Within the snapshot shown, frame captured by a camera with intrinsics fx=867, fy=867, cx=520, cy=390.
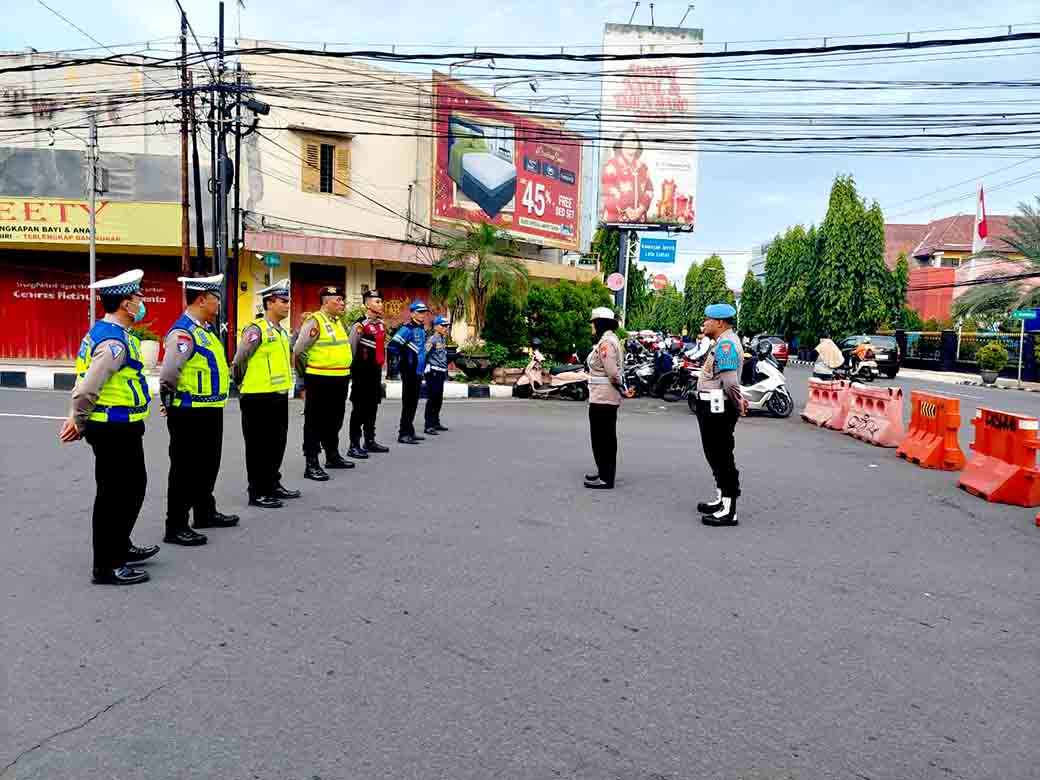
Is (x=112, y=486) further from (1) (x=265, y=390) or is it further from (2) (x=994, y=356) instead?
(2) (x=994, y=356)

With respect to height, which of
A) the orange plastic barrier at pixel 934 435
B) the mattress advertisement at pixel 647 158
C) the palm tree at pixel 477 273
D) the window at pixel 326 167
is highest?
the mattress advertisement at pixel 647 158

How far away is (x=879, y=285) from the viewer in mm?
45062

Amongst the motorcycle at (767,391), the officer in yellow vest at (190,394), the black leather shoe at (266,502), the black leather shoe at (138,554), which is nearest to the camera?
the black leather shoe at (138,554)

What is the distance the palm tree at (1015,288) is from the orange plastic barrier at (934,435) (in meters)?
26.3

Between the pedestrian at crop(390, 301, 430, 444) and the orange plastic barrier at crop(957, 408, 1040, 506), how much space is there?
622cm

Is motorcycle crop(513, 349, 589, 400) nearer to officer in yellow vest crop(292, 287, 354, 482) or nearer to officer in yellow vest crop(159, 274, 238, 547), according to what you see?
officer in yellow vest crop(292, 287, 354, 482)

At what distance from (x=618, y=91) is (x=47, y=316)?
22186 mm

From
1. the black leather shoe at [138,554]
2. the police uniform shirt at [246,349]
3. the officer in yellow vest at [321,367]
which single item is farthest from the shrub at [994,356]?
the black leather shoe at [138,554]

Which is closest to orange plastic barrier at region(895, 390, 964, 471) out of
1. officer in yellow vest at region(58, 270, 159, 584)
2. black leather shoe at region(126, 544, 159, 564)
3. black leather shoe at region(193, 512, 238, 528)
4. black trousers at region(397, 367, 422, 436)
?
black trousers at region(397, 367, 422, 436)

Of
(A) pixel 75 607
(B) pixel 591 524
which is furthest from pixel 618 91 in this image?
(A) pixel 75 607

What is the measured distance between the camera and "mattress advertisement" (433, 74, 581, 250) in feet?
90.7

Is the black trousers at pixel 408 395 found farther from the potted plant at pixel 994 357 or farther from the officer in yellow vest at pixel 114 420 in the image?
the potted plant at pixel 994 357

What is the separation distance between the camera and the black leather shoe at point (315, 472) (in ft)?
26.9

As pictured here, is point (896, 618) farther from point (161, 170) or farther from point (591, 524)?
point (161, 170)
